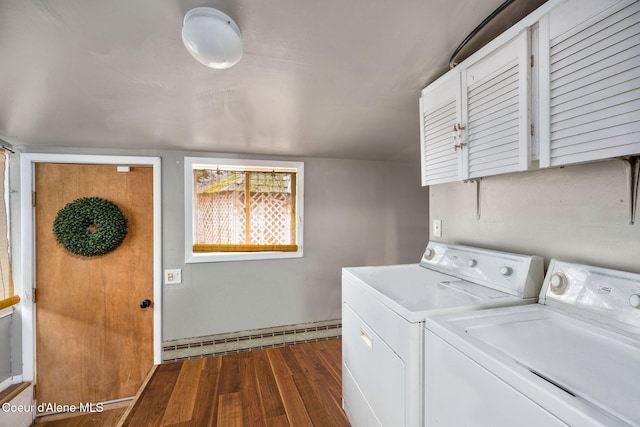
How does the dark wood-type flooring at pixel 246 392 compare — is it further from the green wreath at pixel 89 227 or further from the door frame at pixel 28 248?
the green wreath at pixel 89 227

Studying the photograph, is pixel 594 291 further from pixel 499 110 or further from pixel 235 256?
pixel 235 256

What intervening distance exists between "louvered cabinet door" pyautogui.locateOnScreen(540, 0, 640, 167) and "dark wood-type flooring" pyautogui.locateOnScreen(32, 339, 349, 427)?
1.83 meters

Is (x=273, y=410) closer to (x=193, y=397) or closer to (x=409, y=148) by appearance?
(x=193, y=397)

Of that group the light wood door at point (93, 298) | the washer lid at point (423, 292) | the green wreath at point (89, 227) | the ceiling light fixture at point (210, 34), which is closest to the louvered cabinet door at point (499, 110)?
the washer lid at point (423, 292)

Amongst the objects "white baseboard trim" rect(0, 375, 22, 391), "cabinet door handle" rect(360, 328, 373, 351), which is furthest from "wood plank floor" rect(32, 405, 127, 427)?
"cabinet door handle" rect(360, 328, 373, 351)

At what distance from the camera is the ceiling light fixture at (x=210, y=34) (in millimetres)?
923

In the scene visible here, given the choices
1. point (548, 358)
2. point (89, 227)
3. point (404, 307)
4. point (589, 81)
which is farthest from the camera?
point (89, 227)

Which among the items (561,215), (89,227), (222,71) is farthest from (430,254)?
(89,227)

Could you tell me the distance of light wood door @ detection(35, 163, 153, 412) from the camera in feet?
6.68

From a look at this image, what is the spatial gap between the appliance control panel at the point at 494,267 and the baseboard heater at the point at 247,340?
1.56 metres

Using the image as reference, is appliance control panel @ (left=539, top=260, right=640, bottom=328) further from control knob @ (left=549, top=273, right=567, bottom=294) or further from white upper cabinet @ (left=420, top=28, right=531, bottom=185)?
white upper cabinet @ (left=420, top=28, right=531, bottom=185)

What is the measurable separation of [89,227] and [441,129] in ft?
9.04

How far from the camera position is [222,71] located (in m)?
1.26

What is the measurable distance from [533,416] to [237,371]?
7.00 ft
